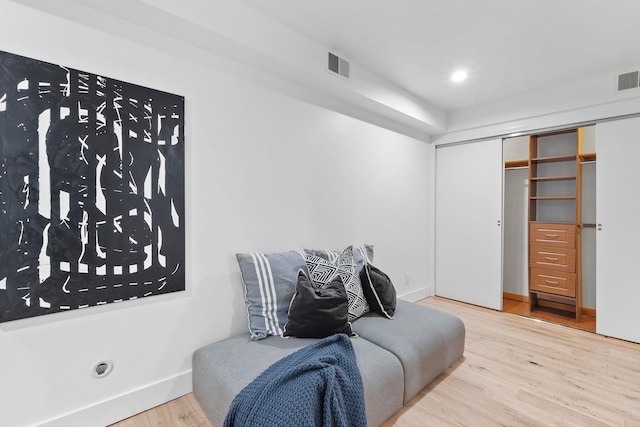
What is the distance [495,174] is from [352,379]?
3251mm

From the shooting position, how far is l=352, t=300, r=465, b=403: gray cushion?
1.91m

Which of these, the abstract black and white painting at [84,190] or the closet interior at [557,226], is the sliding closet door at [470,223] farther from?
the abstract black and white painting at [84,190]

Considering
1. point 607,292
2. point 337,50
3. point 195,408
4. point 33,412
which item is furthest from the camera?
point 607,292


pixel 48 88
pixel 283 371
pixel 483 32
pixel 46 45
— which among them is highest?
pixel 483 32

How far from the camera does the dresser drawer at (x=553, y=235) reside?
3410 mm

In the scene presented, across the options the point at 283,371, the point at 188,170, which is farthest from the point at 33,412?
the point at 188,170

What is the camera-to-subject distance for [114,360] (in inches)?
67.1

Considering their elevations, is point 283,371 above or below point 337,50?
below

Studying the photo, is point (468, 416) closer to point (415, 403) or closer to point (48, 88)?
point (415, 403)

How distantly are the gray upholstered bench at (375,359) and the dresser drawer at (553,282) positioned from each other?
198cm

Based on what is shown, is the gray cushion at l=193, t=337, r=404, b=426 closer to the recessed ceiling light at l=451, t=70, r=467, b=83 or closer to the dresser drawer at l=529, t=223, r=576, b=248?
the recessed ceiling light at l=451, t=70, r=467, b=83

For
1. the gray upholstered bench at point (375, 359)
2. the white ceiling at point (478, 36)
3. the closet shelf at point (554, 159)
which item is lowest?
the gray upholstered bench at point (375, 359)

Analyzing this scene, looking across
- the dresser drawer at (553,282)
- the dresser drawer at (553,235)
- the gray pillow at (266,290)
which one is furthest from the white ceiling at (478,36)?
the dresser drawer at (553,282)

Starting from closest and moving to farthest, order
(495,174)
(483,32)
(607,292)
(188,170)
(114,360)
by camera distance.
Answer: (114,360), (188,170), (483,32), (607,292), (495,174)
